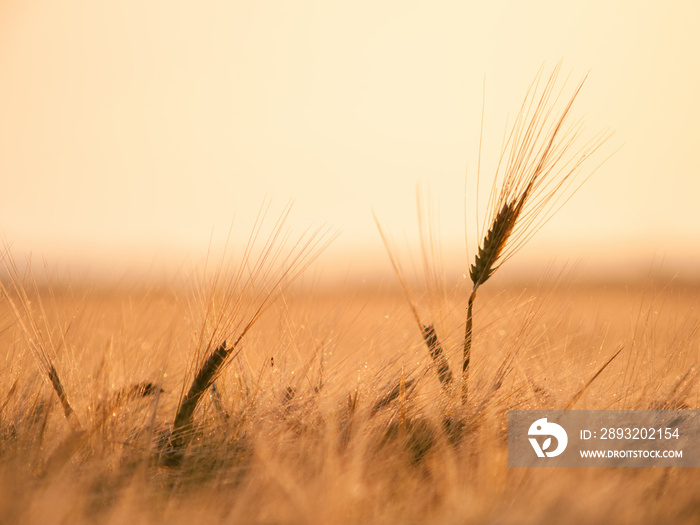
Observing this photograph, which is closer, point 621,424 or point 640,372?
point 621,424

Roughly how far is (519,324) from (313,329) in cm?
64

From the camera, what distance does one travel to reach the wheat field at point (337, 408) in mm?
1115

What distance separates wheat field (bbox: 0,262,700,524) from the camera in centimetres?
112

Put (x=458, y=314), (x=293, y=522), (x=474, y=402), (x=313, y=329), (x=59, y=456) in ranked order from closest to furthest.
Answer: (x=293, y=522)
(x=59, y=456)
(x=474, y=402)
(x=458, y=314)
(x=313, y=329)

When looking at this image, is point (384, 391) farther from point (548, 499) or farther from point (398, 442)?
point (548, 499)

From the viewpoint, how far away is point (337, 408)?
1521 millimetres

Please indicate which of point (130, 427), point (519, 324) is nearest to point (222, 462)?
point (130, 427)

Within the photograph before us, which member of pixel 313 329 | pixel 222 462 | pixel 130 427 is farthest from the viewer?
pixel 313 329

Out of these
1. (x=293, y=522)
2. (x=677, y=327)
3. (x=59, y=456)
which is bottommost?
(x=293, y=522)

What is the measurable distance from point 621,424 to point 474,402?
382mm

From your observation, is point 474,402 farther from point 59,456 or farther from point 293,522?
point 59,456

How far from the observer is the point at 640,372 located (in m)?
1.75

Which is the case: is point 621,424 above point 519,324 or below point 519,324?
below

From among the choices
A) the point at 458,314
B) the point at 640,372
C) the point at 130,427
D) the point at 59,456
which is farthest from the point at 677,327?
the point at 59,456
